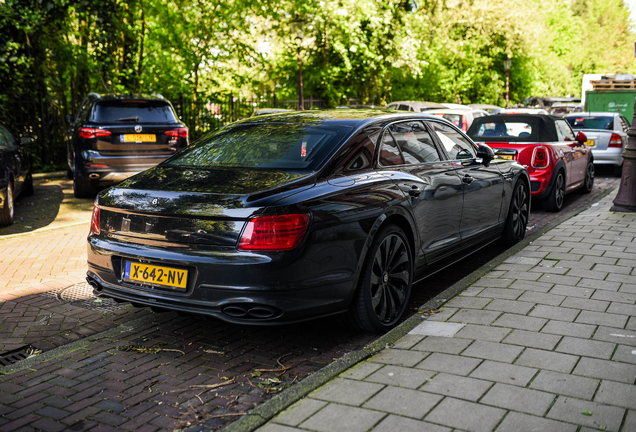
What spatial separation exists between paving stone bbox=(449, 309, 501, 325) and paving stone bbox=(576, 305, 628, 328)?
578 millimetres

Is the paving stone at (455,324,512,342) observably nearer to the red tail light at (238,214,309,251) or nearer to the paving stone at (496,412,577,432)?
the paving stone at (496,412,577,432)

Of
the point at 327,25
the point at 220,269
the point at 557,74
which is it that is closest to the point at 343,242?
the point at 220,269

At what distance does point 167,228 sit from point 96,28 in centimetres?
1292

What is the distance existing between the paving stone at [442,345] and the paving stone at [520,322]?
460 mm

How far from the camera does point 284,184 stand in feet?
12.6

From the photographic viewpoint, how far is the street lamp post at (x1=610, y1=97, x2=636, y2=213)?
874 centimetres

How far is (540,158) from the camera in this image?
9.43m

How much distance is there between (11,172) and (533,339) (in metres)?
8.00

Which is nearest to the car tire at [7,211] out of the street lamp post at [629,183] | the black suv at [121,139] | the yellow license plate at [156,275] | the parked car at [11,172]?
the parked car at [11,172]

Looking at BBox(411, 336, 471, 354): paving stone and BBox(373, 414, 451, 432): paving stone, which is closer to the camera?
BBox(373, 414, 451, 432): paving stone

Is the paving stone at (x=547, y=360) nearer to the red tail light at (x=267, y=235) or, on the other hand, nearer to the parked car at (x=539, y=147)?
the red tail light at (x=267, y=235)

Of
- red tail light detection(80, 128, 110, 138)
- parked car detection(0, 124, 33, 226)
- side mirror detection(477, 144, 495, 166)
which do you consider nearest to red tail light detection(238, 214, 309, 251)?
side mirror detection(477, 144, 495, 166)

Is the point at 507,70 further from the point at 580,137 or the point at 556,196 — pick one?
the point at 556,196

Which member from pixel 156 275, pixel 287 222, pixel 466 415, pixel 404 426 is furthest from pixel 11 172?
pixel 466 415
